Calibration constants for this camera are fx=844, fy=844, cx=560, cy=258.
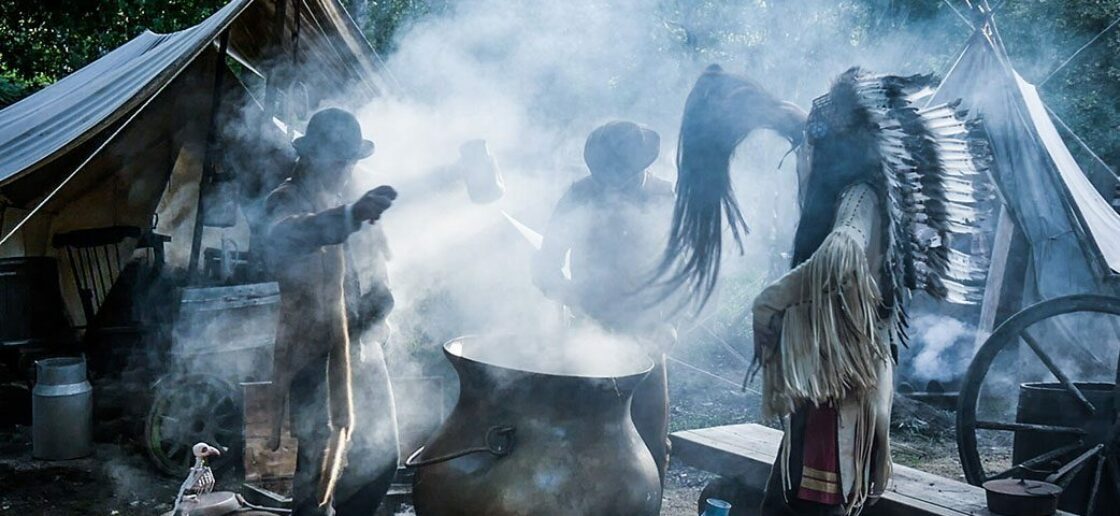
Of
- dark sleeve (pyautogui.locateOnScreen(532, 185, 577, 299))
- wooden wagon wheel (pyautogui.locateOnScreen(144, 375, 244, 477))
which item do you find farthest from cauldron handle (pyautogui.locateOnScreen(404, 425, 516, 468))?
wooden wagon wheel (pyautogui.locateOnScreen(144, 375, 244, 477))

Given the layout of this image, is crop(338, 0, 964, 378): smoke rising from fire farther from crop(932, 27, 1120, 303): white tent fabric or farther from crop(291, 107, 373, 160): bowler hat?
crop(932, 27, 1120, 303): white tent fabric

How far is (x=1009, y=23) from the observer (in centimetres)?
1351

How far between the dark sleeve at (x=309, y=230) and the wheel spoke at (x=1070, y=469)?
352 centimetres

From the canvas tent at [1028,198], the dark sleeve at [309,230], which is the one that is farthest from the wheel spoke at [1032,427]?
the dark sleeve at [309,230]

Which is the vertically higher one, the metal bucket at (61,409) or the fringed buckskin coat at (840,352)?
the fringed buckskin coat at (840,352)

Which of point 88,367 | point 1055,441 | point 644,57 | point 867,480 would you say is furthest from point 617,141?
point 644,57

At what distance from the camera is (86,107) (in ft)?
17.2

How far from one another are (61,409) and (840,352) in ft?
18.0

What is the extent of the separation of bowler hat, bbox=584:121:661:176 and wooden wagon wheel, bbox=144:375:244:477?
2980mm

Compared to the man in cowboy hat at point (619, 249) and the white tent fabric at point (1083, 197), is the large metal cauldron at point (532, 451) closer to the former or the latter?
the man in cowboy hat at point (619, 249)

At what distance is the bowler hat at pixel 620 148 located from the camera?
432cm

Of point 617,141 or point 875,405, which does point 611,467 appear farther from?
point 617,141

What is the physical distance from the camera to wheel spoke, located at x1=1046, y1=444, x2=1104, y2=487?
4113mm

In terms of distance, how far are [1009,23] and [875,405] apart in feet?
43.3
